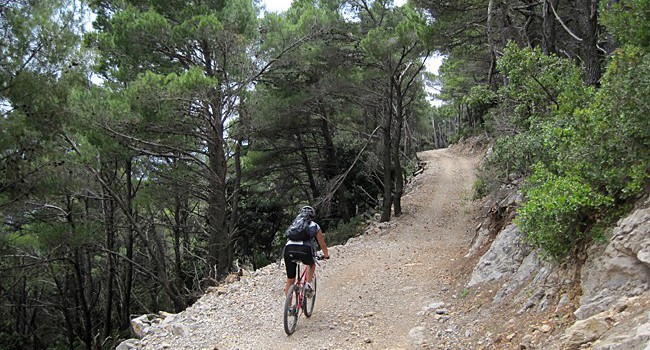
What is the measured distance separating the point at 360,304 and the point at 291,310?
59.2 inches

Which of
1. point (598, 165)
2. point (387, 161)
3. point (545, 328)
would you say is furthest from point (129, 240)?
point (598, 165)

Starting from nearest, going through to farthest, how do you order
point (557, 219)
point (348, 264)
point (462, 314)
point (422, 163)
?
point (557, 219) → point (462, 314) → point (348, 264) → point (422, 163)

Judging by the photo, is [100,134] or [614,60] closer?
[614,60]

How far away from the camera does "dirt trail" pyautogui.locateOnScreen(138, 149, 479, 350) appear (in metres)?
5.47

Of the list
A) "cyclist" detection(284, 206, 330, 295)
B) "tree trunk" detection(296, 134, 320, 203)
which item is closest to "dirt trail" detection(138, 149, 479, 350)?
"cyclist" detection(284, 206, 330, 295)

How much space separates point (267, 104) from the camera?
12.6 metres

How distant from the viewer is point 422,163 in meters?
24.2

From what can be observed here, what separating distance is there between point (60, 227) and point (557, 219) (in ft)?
38.0

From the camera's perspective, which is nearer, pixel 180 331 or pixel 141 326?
pixel 180 331

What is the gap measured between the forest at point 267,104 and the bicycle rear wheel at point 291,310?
2855 millimetres

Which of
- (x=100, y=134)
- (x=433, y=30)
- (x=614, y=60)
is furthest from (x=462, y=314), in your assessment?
(x=100, y=134)

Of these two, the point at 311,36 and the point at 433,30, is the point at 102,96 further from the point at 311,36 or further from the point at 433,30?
the point at 433,30

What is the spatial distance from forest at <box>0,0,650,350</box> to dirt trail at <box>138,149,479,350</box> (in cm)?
177

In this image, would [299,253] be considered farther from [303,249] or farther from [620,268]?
[620,268]
